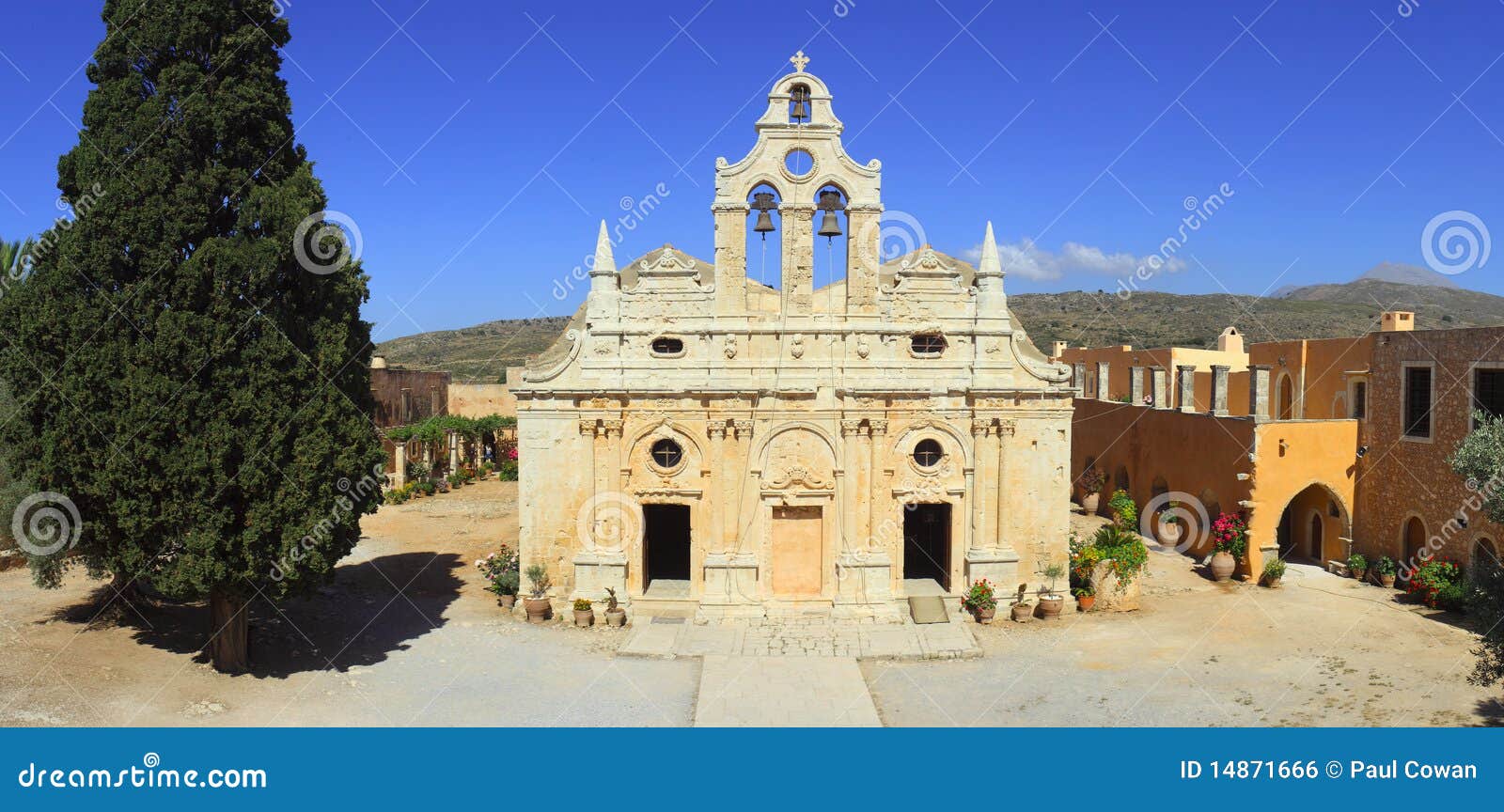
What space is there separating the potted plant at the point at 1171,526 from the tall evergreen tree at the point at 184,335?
853 inches

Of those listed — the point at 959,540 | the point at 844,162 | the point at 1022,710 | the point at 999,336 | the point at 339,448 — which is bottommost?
the point at 1022,710

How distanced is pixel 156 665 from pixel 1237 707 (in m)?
18.0

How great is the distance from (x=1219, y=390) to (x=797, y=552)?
1311 cm

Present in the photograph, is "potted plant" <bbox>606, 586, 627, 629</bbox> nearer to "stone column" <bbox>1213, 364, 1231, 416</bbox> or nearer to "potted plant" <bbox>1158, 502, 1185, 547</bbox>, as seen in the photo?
"potted plant" <bbox>1158, 502, 1185, 547</bbox>

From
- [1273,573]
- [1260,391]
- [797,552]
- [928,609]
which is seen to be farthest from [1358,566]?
[797,552]

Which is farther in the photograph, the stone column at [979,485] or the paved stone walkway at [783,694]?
the stone column at [979,485]

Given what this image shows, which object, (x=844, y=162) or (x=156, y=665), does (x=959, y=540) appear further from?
(x=156, y=665)

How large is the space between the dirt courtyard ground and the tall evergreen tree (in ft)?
5.97

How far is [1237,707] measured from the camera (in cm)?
1462

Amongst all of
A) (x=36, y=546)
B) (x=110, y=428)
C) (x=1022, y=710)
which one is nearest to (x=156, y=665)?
(x=36, y=546)

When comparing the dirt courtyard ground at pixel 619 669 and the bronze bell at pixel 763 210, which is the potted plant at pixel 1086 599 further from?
the bronze bell at pixel 763 210

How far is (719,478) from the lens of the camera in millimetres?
19250

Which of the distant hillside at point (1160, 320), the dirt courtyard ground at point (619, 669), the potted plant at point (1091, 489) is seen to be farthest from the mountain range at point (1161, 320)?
the dirt courtyard ground at point (619, 669)

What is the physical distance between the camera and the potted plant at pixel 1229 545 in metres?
22.2
